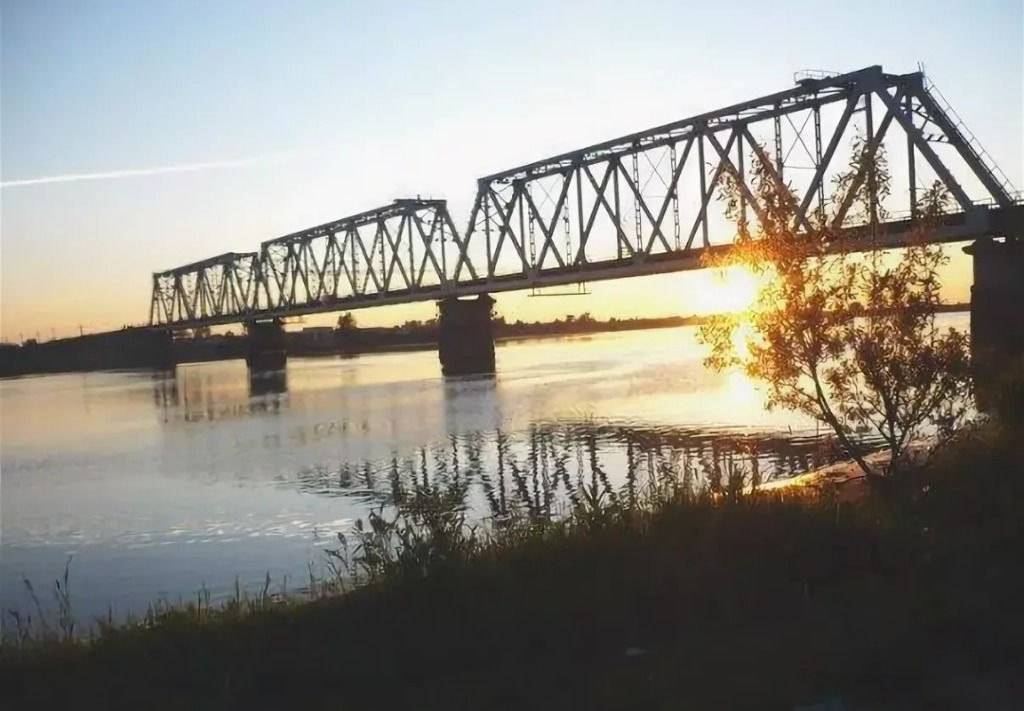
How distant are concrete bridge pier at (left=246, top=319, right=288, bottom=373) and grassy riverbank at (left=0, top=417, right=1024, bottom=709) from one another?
123 m

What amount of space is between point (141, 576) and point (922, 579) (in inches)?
487

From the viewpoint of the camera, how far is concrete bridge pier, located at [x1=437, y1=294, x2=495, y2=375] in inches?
3484

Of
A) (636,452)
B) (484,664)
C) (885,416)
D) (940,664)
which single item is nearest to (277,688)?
(484,664)

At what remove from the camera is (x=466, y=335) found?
297 feet

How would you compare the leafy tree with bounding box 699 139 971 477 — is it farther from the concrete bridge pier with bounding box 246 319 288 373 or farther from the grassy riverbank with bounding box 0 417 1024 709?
the concrete bridge pier with bounding box 246 319 288 373

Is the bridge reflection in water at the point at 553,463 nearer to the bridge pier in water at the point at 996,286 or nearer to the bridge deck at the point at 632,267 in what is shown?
the bridge deck at the point at 632,267

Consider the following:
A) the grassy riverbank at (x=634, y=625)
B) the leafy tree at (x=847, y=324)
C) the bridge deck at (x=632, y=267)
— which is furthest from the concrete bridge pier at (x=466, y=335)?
the grassy riverbank at (x=634, y=625)

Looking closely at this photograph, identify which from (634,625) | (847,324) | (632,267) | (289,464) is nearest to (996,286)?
(632,267)

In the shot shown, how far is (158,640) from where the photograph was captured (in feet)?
27.7

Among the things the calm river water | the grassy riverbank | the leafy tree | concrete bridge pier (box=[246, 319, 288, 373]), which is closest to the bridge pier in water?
the calm river water

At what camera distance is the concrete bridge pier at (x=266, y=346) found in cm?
Result: 13112

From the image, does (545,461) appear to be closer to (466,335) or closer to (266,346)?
(466,335)

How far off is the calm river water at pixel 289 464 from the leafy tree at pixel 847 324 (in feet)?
9.64

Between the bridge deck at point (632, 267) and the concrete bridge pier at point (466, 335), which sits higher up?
the bridge deck at point (632, 267)
